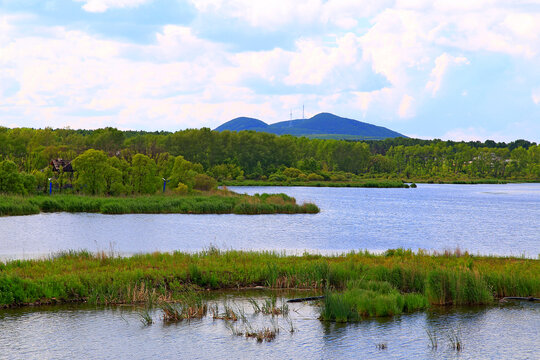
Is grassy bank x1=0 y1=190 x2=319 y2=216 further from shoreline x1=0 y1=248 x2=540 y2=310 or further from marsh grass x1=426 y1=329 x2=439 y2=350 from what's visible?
marsh grass x1=426 y1=329 x2=439 y2=350

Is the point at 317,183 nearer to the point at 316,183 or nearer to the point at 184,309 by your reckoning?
the point at 316,183

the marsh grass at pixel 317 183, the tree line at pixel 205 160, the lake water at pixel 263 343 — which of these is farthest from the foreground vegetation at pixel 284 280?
the marsh grass at pixel 317 183

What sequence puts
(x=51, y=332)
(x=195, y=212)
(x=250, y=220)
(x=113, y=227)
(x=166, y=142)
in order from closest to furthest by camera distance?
1. (x=51, y=332)
2. (x=113, y=227)
3. (x=250, y=220)
4. (x=195, y=212)
5. (x=166, y=142)

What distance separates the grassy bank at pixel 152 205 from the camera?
2054 inches

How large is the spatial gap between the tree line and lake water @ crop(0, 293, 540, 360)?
4544cm

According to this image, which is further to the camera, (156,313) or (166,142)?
(166,142)

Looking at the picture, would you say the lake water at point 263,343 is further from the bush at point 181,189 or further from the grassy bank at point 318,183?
the grassy bank at point 318,183

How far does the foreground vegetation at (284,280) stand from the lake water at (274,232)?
21.6 ft

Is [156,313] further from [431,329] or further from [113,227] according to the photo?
[113,227]

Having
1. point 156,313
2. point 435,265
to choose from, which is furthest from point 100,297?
point 435,265

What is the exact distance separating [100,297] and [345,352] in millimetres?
7929

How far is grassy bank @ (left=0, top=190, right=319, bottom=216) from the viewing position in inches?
2054

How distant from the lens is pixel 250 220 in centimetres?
5050

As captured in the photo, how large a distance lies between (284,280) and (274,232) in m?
20.1
